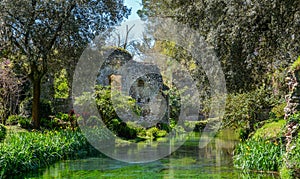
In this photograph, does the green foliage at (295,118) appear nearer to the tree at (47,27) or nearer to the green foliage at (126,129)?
the tree at (47,27)

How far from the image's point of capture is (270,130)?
9.10 metres

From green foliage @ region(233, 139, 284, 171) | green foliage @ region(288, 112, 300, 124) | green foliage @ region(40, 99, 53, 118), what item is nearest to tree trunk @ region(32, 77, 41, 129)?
green foliage @ region(40, 99, 53, 118)

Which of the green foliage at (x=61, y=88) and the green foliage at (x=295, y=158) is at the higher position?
the green foliage at (x=61, y=88)

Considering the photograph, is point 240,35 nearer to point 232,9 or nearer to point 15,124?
point 232,9

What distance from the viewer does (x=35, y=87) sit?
14109mm

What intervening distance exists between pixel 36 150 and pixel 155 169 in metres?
3.24

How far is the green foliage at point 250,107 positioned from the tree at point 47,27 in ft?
19.1

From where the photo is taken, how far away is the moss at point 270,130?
28.7ft

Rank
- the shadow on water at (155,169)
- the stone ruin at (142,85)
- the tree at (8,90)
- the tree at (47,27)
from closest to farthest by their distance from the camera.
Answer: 1. the shadow on water at (155,169)
2. the tree at (47,27)
3. the tree at (8,90)
4. the stone ruin at (142,85)

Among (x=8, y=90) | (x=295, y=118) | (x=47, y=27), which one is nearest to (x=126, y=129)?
(x=8, y=90)

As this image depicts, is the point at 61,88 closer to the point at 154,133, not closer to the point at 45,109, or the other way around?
Answer: the point at 45,109

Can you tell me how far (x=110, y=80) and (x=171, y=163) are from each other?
31.8 ft

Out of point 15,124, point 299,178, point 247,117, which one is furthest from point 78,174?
point 15,124

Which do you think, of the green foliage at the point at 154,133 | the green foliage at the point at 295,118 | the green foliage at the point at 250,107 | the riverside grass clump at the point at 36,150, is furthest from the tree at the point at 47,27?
the green foliage at the point at 295,118
